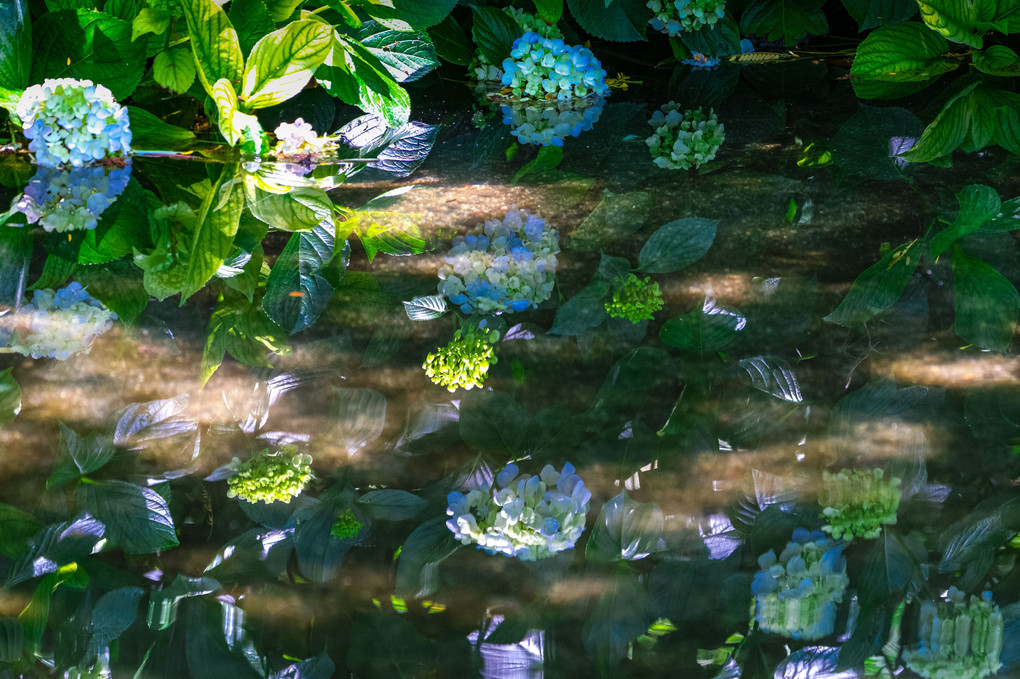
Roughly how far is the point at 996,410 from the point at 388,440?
1.97ft

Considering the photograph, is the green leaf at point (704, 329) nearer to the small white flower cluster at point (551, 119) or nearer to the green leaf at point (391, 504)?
the green leaf at point (391, 504)

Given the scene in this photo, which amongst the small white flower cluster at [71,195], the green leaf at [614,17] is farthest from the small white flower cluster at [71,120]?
the green leaf at [614,17]

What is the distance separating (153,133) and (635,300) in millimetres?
960

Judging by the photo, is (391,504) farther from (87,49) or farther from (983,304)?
(87,49)

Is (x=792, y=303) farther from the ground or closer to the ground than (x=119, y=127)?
closer to the ground

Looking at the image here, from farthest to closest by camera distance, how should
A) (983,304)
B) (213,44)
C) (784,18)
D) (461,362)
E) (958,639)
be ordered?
(784,18) < (213,44) < (983,304) < (461,362) < (958,639)

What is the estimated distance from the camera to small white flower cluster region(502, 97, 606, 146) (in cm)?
173

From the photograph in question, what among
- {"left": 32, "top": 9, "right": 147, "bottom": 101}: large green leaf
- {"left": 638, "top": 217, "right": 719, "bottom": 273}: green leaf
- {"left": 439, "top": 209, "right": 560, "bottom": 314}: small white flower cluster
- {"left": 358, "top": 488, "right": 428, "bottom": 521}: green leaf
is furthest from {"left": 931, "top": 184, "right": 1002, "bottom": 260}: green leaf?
{"left": 32, "top": 9, "right": 147, "bottom": 101}: large green leaf

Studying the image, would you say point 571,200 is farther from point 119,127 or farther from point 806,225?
point 119,127

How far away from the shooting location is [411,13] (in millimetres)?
1668

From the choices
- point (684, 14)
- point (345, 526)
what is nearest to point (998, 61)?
point (684, 14)

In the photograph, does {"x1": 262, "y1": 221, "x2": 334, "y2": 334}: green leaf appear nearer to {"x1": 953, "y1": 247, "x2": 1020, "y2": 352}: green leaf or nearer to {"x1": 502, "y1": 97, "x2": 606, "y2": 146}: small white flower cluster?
{"x1": 502, "y1": 97, "x2": 606, "y2": 146}: small white flower cluster

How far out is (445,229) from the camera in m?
1.31

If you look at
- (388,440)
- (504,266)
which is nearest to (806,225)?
(504,266)
